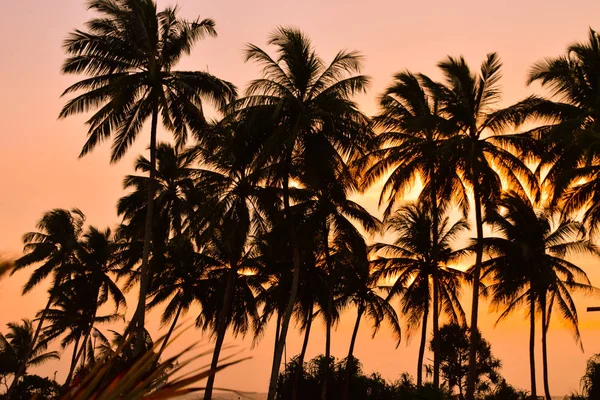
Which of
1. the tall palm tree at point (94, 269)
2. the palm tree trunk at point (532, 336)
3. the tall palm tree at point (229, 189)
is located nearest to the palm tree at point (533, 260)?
the palm tree trunk at point (532, 336)

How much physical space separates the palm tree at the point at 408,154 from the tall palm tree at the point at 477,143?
2.33 ft

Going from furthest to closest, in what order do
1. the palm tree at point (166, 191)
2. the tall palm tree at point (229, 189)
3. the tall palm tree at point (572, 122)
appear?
1. the palm tree at point (166, 191)
2. the tall palm tree at point (229, 189)
3. the tall palm tree at point (572, 122)

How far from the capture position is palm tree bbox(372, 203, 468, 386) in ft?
121

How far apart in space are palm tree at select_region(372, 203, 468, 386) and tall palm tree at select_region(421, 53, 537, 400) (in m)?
8.52

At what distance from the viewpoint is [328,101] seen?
25781 mm

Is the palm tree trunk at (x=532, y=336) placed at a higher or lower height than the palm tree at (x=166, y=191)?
lower

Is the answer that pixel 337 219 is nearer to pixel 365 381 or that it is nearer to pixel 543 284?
pixel 543 284

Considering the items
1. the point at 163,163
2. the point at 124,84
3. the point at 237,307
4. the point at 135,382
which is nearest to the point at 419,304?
the point at 237,307

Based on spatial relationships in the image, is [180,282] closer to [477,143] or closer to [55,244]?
[55,244]

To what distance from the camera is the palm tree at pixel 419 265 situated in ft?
121

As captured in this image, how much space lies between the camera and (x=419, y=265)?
37.0 meters

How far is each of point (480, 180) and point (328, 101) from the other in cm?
725

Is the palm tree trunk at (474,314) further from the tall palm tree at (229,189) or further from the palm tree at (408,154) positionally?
the tall palm tree at (229,189)

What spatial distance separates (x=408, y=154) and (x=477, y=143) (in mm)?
3169
